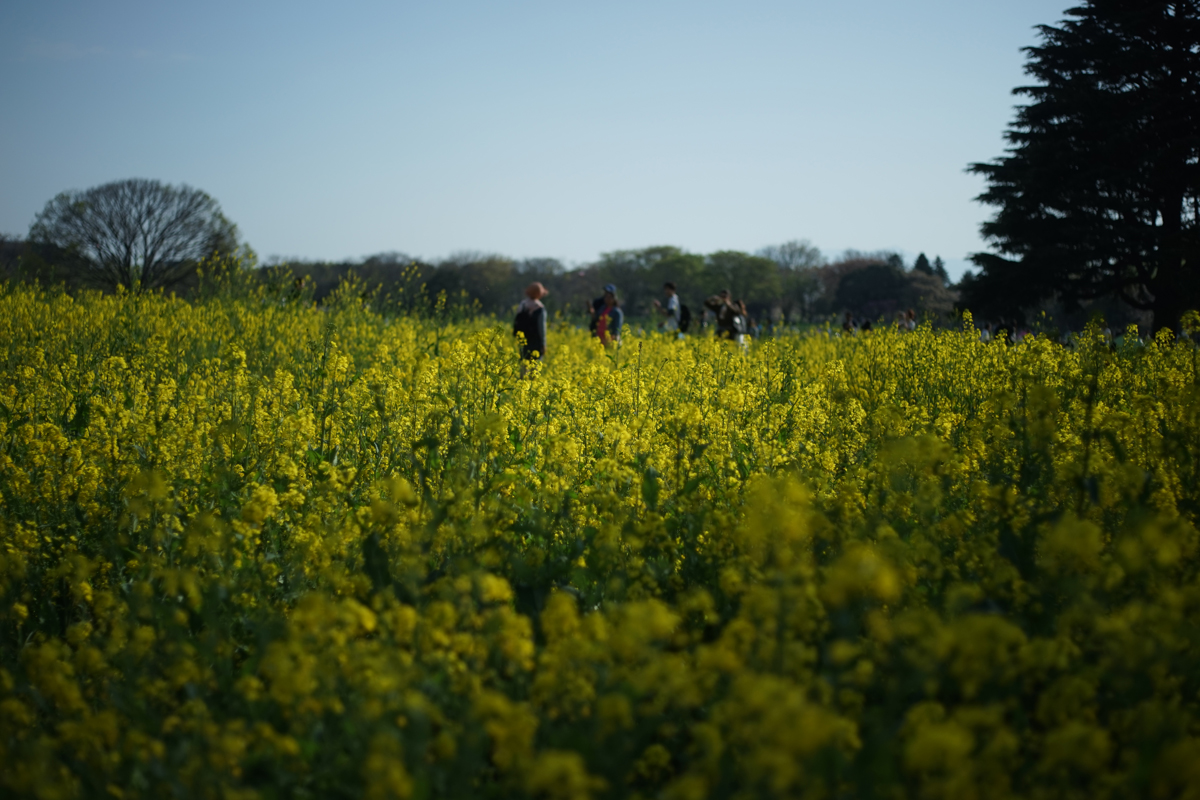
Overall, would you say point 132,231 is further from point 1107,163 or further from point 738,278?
point 738,278

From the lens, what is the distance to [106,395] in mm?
6129

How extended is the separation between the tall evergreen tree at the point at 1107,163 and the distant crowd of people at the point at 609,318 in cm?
1273

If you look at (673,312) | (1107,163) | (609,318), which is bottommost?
(609,318)

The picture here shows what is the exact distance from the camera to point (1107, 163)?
2194 centimetres

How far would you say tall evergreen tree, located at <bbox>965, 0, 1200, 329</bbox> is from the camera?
826 inches

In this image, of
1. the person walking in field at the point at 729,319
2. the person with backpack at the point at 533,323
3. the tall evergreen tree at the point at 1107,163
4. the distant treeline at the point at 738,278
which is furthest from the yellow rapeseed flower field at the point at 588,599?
the distant treeline at the point at 738,278

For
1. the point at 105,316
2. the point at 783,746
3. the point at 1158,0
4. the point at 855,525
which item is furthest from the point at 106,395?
the point at 1158,0

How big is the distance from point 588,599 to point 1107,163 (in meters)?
25.0

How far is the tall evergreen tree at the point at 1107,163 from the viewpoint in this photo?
68.8 ft

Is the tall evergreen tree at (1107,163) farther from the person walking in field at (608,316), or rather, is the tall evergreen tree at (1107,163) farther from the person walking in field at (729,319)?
the person walking in field at (608,316)

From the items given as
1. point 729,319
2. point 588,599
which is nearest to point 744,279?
point 729,319

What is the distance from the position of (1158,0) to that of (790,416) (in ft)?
77.7

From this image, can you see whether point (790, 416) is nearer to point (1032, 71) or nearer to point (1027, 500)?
point (1027, 500)

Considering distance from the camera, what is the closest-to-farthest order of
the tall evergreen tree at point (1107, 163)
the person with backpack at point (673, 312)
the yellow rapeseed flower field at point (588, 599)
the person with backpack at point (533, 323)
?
the yellow rapeseed flower field at point (588, 599) < the person with backpack at point (533, 323) < the person with backpack at point (673, 312) < the tall evergreen tree at point (1107, 163)
